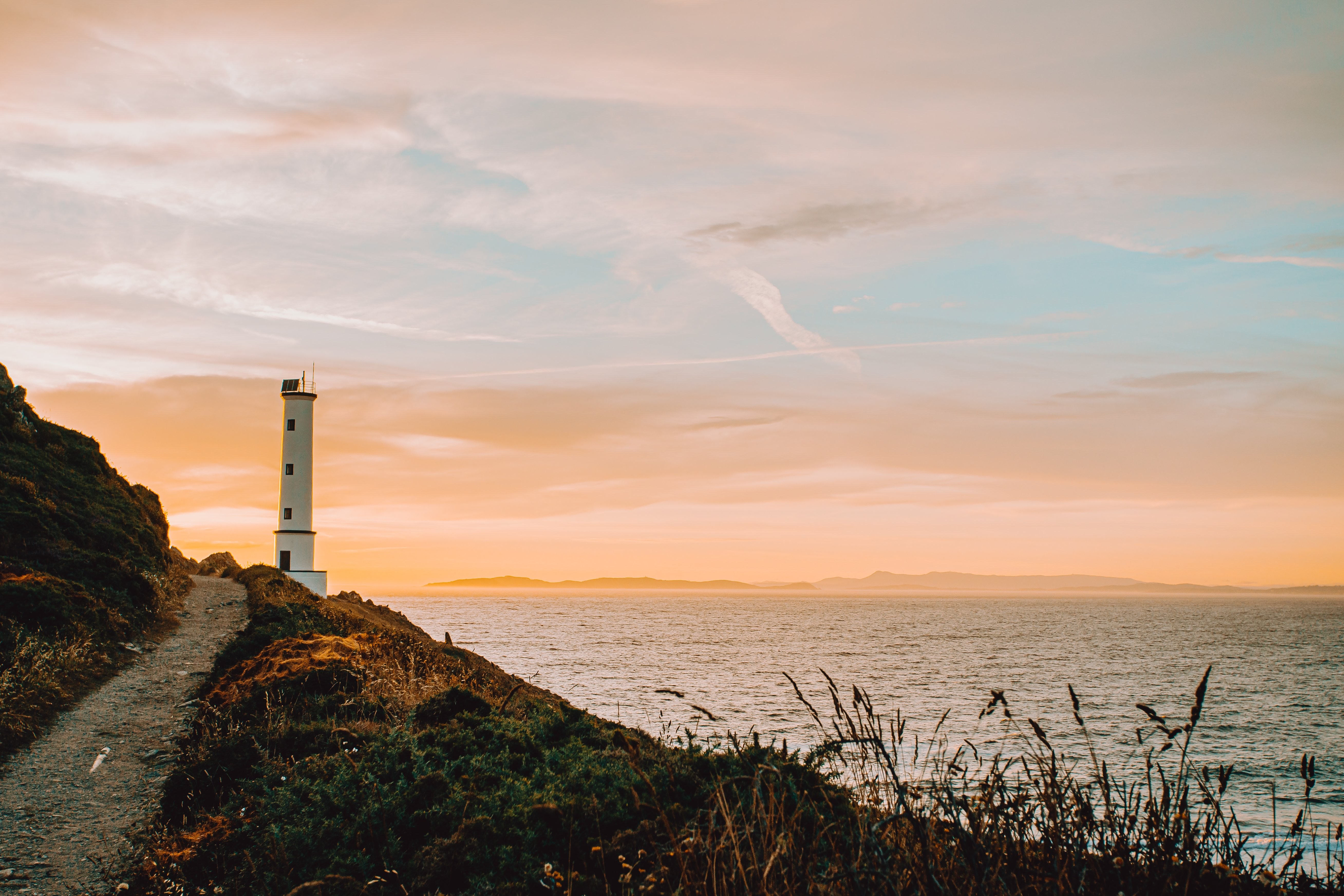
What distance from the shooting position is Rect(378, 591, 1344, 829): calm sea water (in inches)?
895

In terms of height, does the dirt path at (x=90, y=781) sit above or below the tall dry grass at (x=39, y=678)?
below

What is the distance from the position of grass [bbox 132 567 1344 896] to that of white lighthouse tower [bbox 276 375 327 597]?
27.0m

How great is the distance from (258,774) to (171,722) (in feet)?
13.2

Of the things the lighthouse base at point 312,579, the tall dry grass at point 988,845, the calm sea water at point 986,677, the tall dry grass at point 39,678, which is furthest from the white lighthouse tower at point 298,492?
the tall dry grass at point 988,845

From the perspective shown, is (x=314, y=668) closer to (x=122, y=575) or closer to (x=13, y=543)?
(x=122, y=575)

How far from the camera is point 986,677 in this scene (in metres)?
41.8

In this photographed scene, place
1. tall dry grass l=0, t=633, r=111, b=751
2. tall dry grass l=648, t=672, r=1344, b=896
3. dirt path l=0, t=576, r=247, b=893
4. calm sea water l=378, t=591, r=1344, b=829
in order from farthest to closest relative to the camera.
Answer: calm sea water l=378, t=591, r=1344, b=829, tall dry grass l=0, t=633, r=111, b=751, dirt path l=0, t=576, r=247, b=893, tall dry grass l=648, t=672, r=1344, b=896

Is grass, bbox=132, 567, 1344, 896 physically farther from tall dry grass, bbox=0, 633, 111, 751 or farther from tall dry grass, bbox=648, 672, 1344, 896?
tall dry grass, bbox=0, 633, 111, 751

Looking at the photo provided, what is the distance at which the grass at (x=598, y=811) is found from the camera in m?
3.60

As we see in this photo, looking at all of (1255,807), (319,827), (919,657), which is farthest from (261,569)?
(919,657)

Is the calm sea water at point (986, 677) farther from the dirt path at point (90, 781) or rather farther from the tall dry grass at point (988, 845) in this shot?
the dirt path at point (90, 781)

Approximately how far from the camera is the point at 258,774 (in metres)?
8.05

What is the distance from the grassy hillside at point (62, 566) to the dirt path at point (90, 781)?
0.51 metres

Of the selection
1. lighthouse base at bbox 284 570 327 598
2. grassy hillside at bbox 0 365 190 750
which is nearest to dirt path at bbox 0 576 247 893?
grassy hillside at bbox 0 365 190 750
